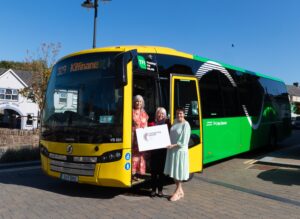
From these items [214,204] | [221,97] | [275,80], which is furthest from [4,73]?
[214,204]

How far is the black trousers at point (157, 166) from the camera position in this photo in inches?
298

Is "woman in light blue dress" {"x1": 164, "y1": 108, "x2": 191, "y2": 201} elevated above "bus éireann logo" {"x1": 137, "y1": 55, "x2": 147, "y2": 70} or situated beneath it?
situated beneath

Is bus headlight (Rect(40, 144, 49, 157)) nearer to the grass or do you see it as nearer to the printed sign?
the printed sign

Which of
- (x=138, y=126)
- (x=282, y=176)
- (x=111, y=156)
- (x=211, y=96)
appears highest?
(x=211, y=96)

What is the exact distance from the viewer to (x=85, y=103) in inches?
293

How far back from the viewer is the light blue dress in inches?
284

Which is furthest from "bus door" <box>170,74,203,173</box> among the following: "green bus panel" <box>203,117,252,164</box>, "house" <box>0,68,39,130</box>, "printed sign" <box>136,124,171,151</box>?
"house" <box>0,68,39,130</box>

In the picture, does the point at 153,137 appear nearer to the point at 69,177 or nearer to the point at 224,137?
the point at 69,177

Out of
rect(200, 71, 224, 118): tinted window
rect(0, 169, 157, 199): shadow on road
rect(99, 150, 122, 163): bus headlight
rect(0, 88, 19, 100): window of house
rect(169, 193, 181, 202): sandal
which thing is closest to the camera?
rect(99, 150, 122, 163): bus headlight

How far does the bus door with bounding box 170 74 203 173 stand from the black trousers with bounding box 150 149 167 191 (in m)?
1.05

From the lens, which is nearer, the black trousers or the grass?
the black trousers

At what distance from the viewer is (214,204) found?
23.5 feet

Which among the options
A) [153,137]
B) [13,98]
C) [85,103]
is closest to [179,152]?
[153,137]

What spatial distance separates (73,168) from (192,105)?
3236 mm
